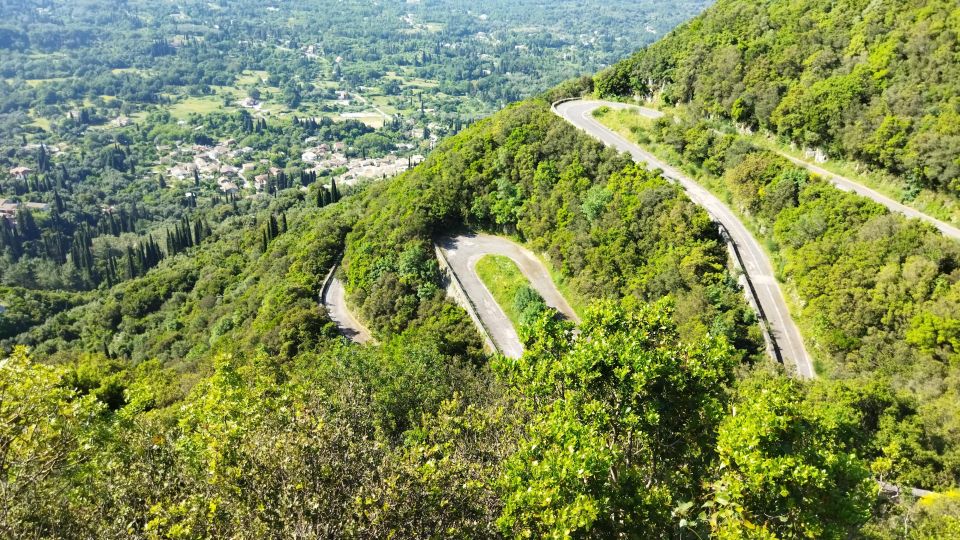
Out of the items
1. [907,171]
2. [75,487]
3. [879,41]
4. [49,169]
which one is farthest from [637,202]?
[49,169]

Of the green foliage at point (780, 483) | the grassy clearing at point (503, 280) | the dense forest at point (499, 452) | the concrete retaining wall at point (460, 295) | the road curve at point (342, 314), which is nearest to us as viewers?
the green foliage at point (780, 483)

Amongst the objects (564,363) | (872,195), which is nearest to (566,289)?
(872,195)

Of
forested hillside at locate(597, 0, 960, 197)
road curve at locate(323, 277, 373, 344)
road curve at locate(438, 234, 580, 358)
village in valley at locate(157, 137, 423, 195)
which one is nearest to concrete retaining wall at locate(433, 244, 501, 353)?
road curve at locate(438, 234, 580, 358)

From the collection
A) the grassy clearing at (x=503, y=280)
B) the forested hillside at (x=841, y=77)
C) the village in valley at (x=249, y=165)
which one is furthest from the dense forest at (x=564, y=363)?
the village in valley at (x=249, y=165)

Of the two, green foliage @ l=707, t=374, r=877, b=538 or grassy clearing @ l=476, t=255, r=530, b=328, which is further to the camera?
grassy clearing @ l=476, t=255, r=530, b=328

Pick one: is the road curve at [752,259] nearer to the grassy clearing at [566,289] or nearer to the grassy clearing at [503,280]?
the grassy clearing at [566,289]

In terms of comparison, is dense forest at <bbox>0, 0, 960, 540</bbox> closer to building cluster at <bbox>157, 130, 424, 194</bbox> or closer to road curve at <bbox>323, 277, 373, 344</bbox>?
road curve at <bbox>323, 277, 373, 344</bbox>

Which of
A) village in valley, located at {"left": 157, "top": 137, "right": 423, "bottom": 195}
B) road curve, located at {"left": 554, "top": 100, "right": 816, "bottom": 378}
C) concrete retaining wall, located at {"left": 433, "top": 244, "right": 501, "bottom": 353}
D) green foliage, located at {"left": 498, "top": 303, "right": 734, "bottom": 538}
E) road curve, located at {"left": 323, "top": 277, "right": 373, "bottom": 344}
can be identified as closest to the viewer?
green foliage, located at {"left": 498, "top": 303, "right": 734, "bottom": 538}
